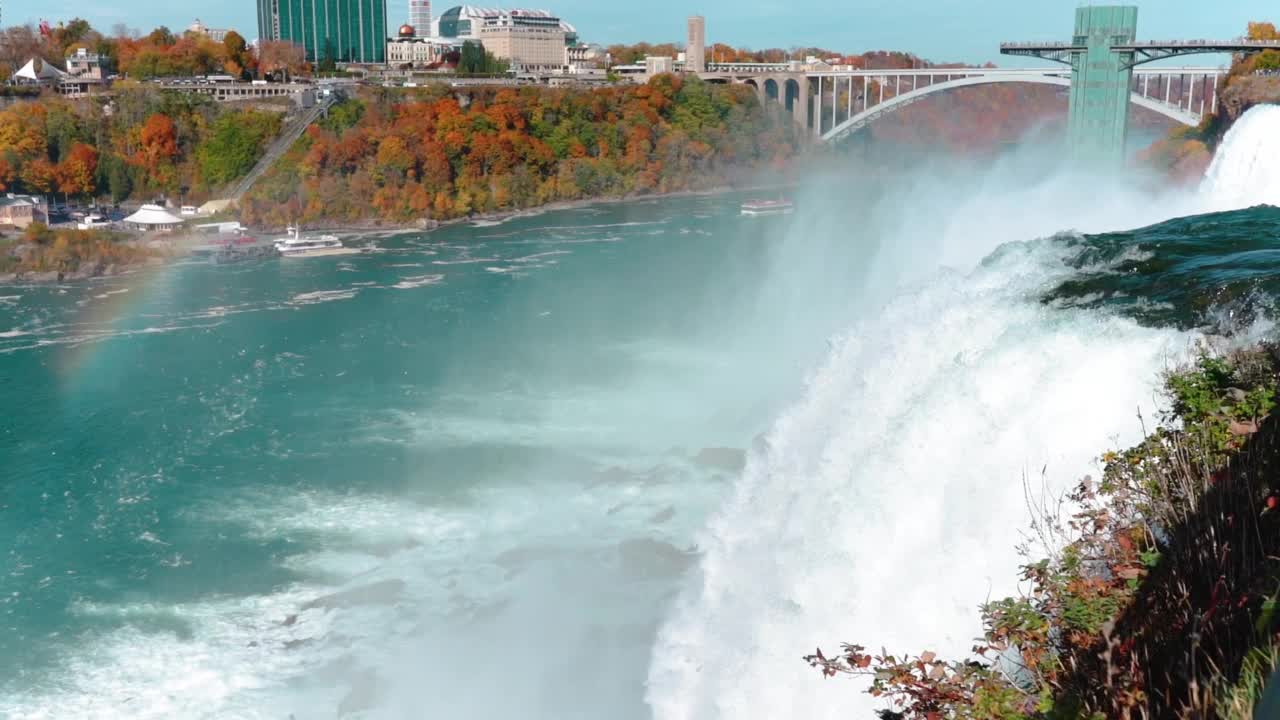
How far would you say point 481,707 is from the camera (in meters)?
6.98

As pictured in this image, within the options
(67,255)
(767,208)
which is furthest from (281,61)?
(767,208)

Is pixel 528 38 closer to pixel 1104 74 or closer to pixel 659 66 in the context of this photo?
pixel 659 66

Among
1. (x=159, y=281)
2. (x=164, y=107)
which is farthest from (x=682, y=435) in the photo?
(x=164, y=107)

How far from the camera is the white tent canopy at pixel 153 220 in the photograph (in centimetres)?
2578

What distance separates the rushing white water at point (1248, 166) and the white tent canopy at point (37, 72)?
33357 millimetres

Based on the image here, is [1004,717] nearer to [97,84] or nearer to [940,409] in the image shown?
[940,409]

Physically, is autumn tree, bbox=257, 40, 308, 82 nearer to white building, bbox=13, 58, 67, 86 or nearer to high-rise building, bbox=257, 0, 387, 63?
white building, bbox=13, 58, 67, 86

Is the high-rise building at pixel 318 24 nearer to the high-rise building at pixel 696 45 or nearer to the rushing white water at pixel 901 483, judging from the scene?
the high-rise building at pixel 696 45

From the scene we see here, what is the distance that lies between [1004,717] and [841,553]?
252cm

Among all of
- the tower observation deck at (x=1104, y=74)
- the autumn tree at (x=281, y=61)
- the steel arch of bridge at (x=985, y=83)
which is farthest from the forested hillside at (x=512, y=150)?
the tower observation deck at (x=1104, y=74)

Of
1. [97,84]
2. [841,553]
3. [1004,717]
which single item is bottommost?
[841,553]

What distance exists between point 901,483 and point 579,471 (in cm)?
547

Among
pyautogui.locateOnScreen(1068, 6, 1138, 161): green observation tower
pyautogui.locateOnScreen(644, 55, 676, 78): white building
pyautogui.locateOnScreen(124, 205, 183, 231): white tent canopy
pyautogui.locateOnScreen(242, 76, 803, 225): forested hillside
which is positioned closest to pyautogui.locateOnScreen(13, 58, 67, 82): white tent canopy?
pyautogui.locateOnScreen(242, 76, 803, 225): forested hillside

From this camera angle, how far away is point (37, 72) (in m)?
35.0
